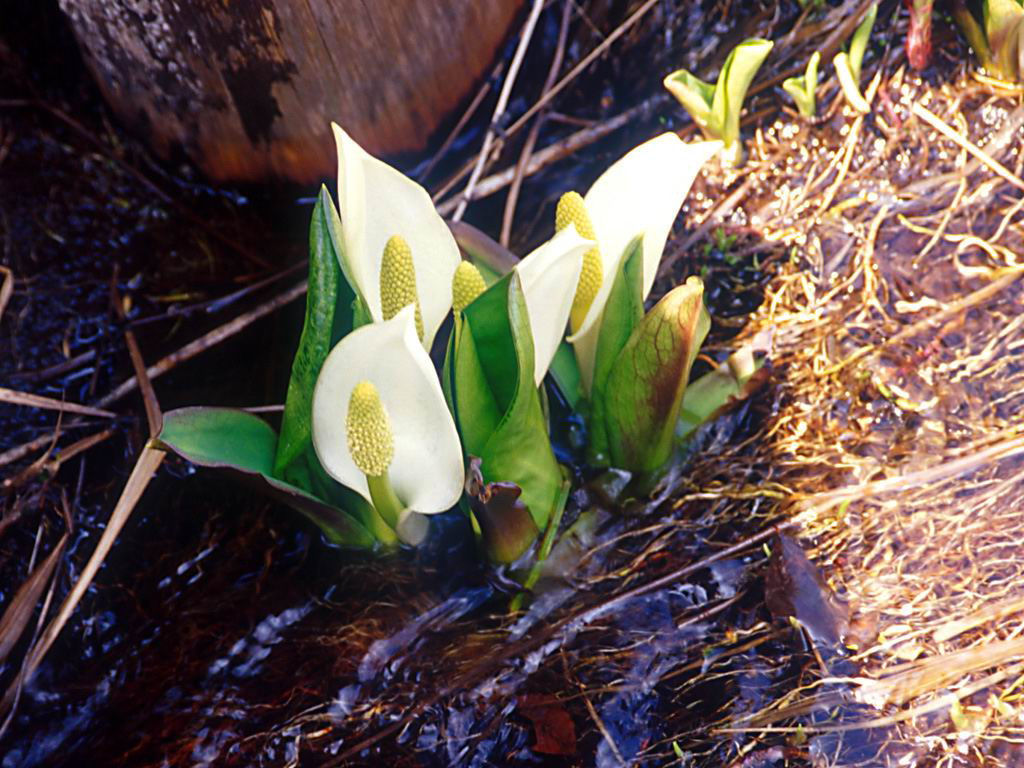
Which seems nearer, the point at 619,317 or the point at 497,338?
the point at 497,338

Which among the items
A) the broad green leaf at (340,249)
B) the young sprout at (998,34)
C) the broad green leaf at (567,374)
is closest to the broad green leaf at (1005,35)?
the young sprout at (998,34)

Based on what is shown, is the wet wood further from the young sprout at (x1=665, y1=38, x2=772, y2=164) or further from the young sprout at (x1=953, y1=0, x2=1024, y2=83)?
the young sprout at (x1=953, y1=0, x2=1024, y2=83)

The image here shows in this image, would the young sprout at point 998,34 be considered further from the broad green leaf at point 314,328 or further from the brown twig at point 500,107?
the broad green leaf at point 314,328

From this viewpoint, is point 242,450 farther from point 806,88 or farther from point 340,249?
point 806,88

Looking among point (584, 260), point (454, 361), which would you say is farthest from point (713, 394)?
point (454, 361)

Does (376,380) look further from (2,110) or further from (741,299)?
(2,110)

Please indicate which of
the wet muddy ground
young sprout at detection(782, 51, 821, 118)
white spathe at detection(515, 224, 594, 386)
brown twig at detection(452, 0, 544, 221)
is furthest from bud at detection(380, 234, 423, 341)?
young sprout at detection(782, 51, 821, 118)
